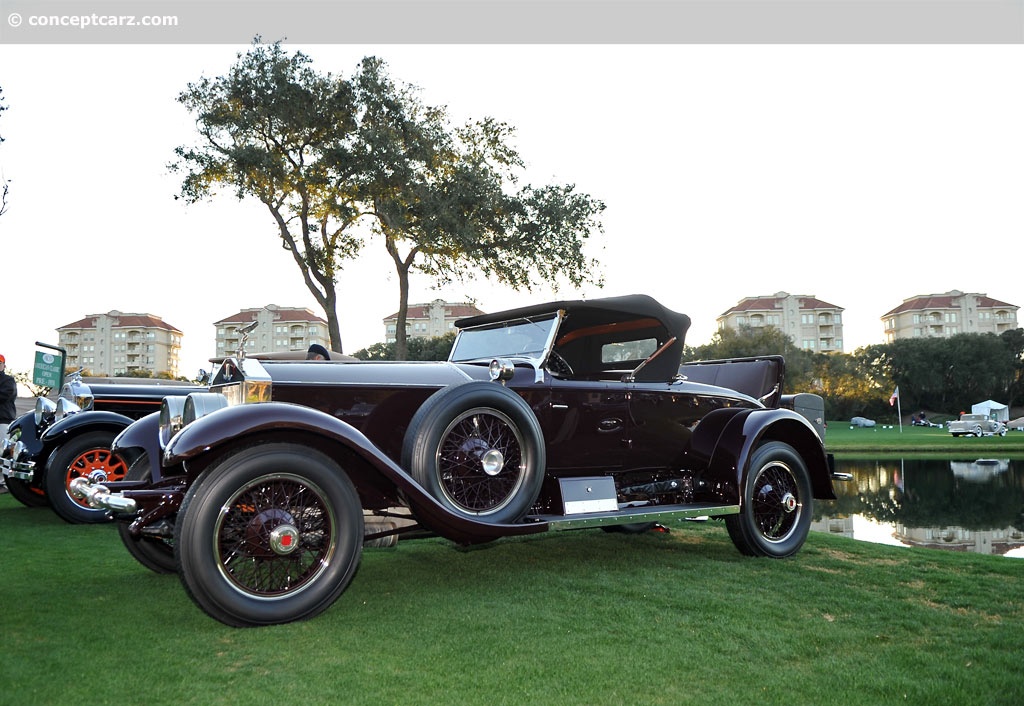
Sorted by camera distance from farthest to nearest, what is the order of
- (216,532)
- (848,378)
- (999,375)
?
1. (999,375)
2. (848,378)
3. (216,532)

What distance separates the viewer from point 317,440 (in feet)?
13.4

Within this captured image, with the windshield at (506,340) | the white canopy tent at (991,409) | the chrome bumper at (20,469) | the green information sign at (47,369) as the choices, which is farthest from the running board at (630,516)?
the white canopy tent at (991,409)

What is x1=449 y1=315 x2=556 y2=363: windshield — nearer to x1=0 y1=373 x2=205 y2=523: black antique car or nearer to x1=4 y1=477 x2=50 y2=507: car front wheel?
x1=0 y1=373 x2=205 y2=523: black antique car

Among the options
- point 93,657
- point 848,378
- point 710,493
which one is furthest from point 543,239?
point 848,378

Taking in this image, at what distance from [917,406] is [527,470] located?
8038 cm

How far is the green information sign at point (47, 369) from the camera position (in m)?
12.6

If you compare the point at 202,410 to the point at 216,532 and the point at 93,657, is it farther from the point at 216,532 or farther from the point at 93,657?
the point at 93,657

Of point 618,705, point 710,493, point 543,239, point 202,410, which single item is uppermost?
point 543,239

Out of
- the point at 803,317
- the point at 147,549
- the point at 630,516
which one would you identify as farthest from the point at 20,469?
the point at 803,317

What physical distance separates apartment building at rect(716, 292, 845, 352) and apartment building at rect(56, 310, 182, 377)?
3787 inches

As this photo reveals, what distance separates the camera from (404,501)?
4.37 metres

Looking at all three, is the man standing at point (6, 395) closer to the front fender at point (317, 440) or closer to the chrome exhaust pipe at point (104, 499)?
the chrome exhaust pipe at point (104, 499)

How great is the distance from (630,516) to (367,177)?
59.5 ft

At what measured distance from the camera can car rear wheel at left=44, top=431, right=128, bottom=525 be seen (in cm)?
742
